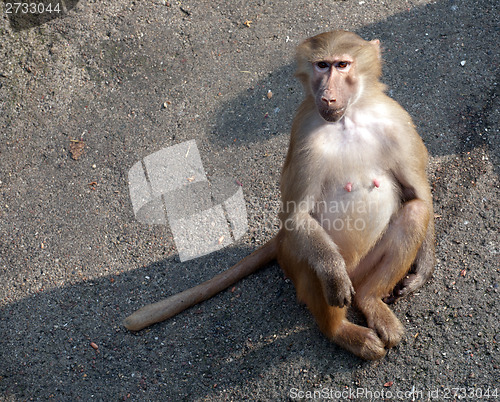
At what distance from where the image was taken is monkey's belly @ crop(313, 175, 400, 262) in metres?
3.13

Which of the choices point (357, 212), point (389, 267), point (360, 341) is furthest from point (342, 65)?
point (360, 341)

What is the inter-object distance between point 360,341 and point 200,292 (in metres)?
1.13

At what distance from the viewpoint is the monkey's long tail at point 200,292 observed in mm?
3574

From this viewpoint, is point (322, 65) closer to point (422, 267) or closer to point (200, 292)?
point (422, 267)

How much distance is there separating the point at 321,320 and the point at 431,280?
916mm

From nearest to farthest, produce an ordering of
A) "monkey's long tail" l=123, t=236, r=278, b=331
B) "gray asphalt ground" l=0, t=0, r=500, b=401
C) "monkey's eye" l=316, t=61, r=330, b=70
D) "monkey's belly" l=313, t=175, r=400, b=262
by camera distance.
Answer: "monkey's eye" l=316, t=61, r=330, b=70
"monkey's belly" l=313, t=175, r=400, b=262
"gray asphalt ground" l=0, t=0, r=500, b=401
"monkey's long tail" l=123, t=236, r=278, b=331

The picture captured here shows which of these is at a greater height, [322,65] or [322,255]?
[322,65]

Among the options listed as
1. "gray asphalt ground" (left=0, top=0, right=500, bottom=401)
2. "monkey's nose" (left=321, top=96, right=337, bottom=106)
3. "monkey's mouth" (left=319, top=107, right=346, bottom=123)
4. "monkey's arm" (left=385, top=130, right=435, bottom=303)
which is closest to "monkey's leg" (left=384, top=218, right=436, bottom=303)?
"monkey's arm" (left=385, top=130, right=435, bottom=303)

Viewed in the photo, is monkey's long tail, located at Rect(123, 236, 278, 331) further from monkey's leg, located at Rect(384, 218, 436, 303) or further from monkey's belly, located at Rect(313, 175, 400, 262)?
monkey's leg, located at Rect(384, 218, 436, 303)

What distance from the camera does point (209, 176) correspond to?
445 centimetres

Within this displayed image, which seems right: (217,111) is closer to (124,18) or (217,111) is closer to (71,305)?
(124,18)

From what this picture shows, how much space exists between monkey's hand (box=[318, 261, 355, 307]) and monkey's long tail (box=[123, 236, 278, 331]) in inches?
25.7

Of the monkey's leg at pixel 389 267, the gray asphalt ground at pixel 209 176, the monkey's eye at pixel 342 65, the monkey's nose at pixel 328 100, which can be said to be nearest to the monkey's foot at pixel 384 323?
the monkey's leg at pixel 389 267

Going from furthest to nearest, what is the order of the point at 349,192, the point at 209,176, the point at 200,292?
the point at 209,176, the point at 200,292, the point at 349,192
